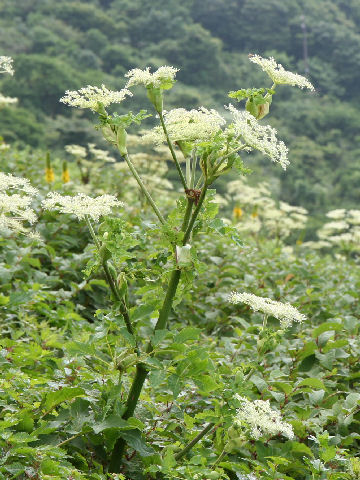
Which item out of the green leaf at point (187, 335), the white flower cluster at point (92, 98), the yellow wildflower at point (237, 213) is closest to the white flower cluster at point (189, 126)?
the white flower cluster at point (92, 98)

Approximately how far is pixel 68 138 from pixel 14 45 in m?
7.53

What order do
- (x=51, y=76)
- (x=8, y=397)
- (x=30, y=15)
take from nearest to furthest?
1. (x=8, y=397)
2. (x=51, y=76)
3. (x=30, y=15)

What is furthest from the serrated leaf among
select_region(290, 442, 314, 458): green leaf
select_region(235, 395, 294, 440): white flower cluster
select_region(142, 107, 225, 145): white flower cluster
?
select_region(142, 107, 225, 145): white flower cluster

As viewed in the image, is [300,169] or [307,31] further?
[307,31]

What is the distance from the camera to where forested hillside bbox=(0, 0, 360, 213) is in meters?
21.4

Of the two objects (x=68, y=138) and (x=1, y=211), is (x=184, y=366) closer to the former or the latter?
(x=1, y=211)

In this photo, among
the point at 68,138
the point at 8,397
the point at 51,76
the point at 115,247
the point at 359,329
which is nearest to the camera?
the point at 115,247

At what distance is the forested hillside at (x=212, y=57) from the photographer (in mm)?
21375

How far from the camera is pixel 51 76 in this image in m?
21.2

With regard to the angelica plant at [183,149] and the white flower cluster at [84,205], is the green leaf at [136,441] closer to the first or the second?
the angelica plant at [183,149]

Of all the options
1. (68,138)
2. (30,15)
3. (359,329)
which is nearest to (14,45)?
(30,15)

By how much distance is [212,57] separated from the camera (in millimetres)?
27703

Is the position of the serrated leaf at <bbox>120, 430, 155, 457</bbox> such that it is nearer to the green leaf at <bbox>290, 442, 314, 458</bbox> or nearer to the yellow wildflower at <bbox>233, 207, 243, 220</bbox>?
the green leaf at <bbox>290, 442, 314, 458</bbox>

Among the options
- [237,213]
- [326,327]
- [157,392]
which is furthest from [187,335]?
[237,213]
